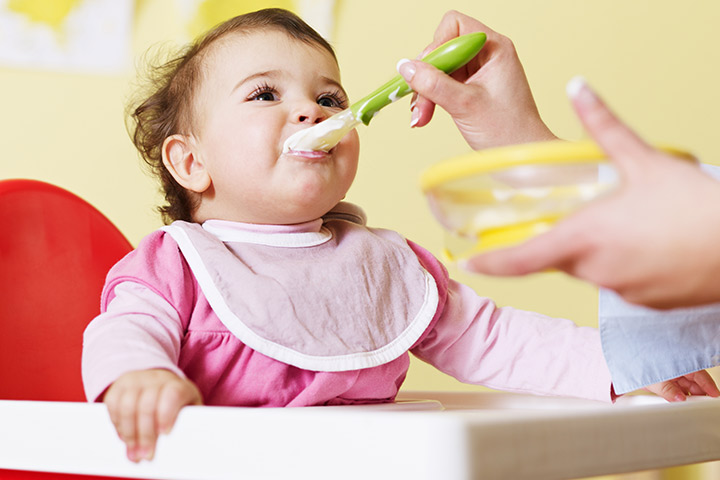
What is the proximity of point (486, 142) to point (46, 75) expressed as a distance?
3.75 feet

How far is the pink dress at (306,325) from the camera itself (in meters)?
0.70

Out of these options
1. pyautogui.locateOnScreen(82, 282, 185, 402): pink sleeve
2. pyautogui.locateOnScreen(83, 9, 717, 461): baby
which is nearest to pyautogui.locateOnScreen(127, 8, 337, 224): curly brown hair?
pyautogui.locateOnScreen(83, 9, 717, 461): baby

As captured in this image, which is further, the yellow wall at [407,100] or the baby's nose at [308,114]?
the yellow wall at [407,100]

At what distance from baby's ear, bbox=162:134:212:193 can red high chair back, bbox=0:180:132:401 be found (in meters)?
0.15

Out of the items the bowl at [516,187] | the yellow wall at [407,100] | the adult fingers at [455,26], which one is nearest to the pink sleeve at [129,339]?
the bowl at [516,187]

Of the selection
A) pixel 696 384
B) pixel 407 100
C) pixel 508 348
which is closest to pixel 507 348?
pixel 508 348

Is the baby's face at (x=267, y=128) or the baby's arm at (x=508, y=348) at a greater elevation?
the baby's face at (x=267, y=128)

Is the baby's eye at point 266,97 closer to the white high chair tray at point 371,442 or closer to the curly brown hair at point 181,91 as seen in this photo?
the curly brown hair at point 181,91

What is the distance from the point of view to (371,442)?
0.46 m

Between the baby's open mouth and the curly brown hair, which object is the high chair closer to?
the curly brown hair

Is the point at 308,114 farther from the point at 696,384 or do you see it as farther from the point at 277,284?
the point at 696,384

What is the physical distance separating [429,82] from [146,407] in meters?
0.40

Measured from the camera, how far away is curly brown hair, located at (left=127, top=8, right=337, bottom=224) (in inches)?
35.1

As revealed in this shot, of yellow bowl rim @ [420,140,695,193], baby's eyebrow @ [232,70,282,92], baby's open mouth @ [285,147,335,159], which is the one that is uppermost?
yellow bowl rim @ [420,140,695,193]
